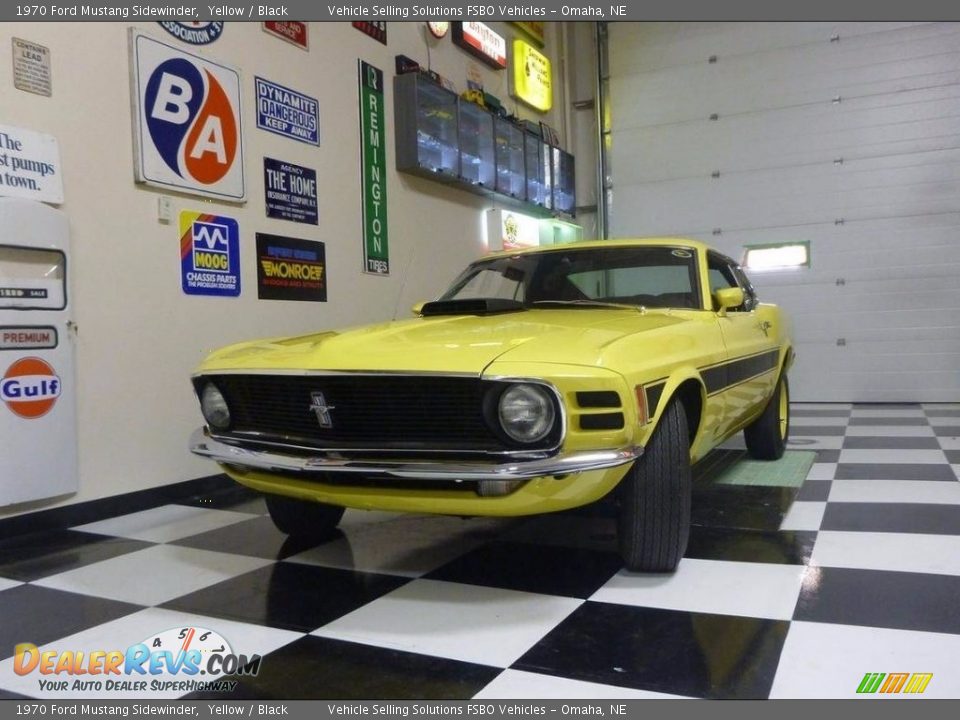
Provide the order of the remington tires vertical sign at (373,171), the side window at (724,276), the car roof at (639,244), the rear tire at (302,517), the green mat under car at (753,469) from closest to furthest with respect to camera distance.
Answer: the rear tire at (302,517)
the car roof at (639,244)
the side window at (724,276)
the green mat under car at (753,469)
the remington tires vertical sign at (373,171)

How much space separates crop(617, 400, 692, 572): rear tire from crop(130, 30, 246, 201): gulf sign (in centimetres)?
260

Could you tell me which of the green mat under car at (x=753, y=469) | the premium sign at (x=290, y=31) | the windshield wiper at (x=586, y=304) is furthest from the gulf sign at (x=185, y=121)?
the green mat under car at (x=753, y=469)

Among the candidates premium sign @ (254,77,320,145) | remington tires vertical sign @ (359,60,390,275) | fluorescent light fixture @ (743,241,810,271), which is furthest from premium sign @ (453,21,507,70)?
fluorescent light fixture @ (743,241,810,271)

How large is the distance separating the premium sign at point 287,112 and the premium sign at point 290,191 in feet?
0.61

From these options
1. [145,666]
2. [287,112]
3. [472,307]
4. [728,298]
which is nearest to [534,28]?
[287,112]

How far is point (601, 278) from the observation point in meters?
3.07

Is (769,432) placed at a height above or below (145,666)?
above

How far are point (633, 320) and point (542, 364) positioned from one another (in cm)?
71

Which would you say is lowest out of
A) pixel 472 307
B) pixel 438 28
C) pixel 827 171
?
pixel 472 307

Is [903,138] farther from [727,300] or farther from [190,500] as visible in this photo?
[190,500]

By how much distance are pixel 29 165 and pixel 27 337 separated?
66 cm

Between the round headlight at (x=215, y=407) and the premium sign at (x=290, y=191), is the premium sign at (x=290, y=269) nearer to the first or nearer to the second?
the premium sign at (x=290, y=191)

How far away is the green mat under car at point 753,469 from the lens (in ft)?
11.5

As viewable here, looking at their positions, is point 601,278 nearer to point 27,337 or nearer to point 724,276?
point 724,276
